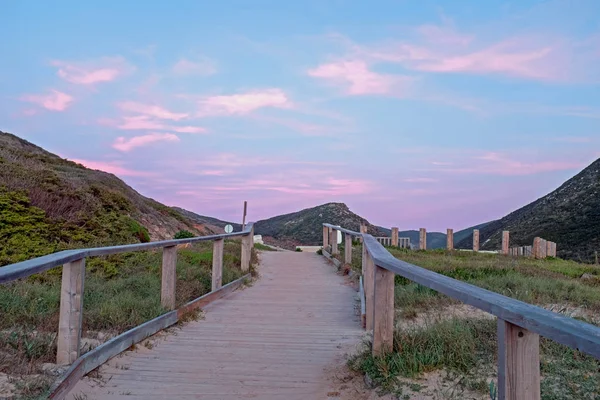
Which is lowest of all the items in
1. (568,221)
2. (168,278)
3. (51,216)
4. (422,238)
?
(168,278)

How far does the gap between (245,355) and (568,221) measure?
39.0 m

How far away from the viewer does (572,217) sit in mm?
39938

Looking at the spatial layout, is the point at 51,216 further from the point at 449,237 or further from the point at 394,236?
the point at 449,237

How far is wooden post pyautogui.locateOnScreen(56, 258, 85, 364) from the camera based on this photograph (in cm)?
427

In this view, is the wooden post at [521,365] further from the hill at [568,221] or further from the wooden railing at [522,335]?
the hill at [568,221]

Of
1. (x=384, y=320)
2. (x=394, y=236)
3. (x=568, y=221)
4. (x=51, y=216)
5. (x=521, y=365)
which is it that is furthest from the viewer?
(x=568, y=221)

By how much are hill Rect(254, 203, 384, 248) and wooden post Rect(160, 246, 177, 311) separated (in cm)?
2725

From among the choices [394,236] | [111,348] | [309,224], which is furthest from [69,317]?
[309,224]

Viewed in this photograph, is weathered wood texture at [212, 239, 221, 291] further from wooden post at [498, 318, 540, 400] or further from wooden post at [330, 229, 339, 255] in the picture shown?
wooden post at [330, 229, 339, 255]

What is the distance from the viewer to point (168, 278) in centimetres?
670

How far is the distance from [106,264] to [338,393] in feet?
22.2

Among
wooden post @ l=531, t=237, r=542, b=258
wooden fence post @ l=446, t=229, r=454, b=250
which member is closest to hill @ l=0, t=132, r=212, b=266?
wooden fence post @ l=446, t=229, r=454, b=250

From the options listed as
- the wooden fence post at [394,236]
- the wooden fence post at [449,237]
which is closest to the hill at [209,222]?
the wooden fence post at [394,236]

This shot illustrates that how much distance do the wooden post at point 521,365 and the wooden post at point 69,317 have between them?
129 inches
